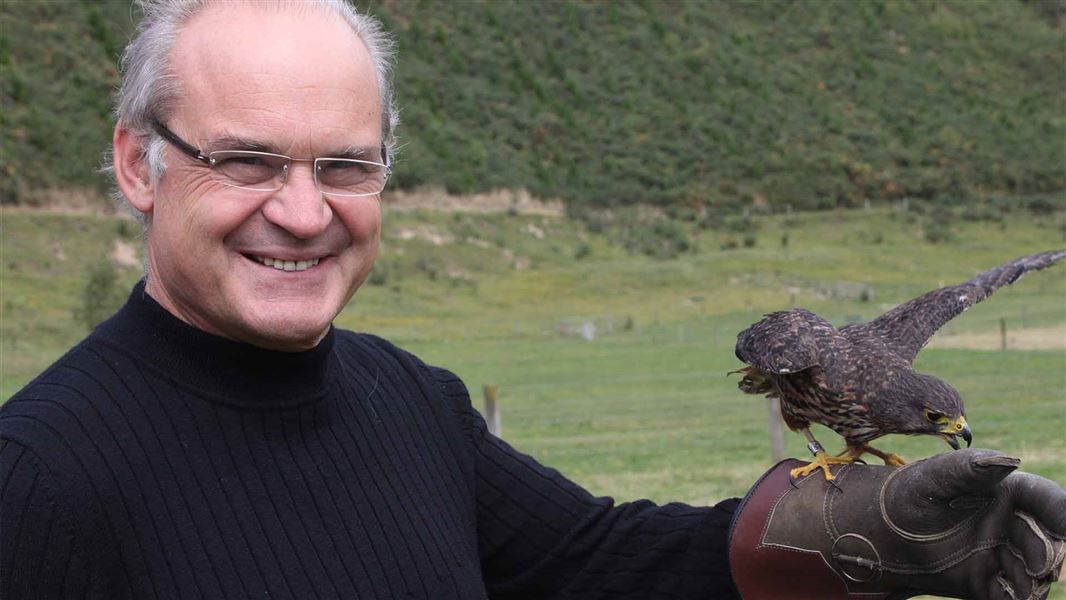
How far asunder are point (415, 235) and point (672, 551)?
31592 millimetres

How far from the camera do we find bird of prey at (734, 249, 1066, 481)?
10.5ft

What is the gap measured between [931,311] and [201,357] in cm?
230

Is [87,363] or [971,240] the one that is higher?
[87,363]

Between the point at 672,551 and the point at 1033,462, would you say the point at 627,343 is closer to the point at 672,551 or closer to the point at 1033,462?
the point at 1033,462

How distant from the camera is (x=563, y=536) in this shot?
2555mm

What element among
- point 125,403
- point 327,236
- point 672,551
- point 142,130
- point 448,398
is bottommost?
point 672,551

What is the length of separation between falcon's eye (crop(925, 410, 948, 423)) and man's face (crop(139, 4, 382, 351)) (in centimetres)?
180

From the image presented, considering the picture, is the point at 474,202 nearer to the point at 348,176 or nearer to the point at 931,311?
the point at 931,311

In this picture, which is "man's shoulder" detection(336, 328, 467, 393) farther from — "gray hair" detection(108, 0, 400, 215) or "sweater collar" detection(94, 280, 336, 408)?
"gray hair" detection(108, 0, 400, 215)

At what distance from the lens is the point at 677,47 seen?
161ft

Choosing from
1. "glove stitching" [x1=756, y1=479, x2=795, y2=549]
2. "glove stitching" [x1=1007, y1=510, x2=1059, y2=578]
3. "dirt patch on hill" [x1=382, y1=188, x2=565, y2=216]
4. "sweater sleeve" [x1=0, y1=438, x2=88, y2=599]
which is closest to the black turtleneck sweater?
"sweater sleeve" [x1=0, y1=438, x2=88, y2=599]

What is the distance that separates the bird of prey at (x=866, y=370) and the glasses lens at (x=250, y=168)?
161 cm

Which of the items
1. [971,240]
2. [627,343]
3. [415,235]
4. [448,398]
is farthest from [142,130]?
[971,240]

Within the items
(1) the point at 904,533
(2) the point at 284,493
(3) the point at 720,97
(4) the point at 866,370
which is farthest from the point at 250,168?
(3) the point at 720,97
